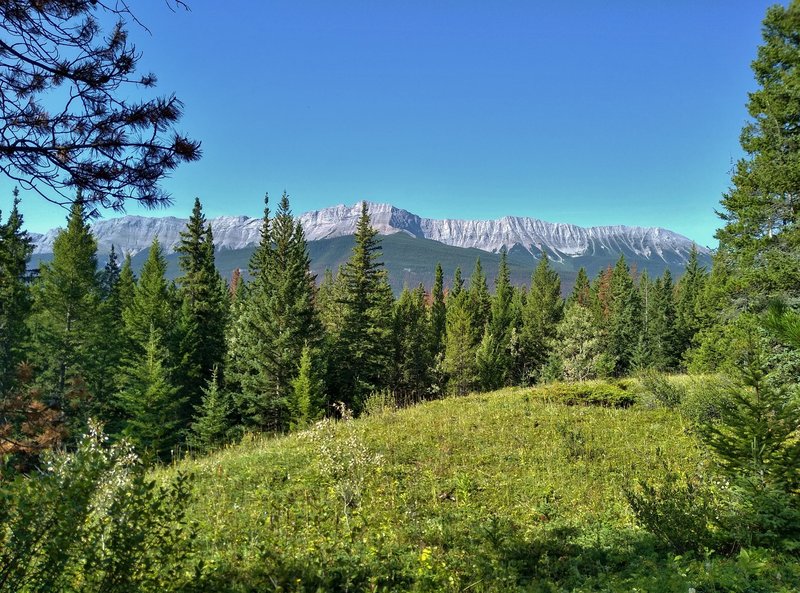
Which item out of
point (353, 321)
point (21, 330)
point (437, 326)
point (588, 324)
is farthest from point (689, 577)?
point (437, 326)

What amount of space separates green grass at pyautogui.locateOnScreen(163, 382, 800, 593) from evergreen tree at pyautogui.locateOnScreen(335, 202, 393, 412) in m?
18.4

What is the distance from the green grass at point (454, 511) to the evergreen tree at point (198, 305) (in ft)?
63.7

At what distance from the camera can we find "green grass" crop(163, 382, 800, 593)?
5.26m

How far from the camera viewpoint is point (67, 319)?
92.5 ft

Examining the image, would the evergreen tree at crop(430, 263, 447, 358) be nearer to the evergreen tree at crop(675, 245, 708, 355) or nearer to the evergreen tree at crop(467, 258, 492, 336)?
the evergreen tree at crop(467, 258, 492, 336)

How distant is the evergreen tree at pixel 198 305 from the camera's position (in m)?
29.7

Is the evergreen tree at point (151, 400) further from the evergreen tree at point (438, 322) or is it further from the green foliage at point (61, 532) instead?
the evergreen tree at point (438, 322)

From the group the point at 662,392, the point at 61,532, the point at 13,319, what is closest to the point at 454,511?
the point at 61,532

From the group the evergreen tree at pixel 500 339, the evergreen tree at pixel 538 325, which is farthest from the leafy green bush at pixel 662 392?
the evergreen tree at pixel 538 325

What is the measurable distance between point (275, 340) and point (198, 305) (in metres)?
8.43

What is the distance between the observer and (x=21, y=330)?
88.1 ft

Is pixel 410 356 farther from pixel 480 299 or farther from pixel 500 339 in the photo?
pixel 480 299

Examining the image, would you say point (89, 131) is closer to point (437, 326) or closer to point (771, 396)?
point (771, 396)

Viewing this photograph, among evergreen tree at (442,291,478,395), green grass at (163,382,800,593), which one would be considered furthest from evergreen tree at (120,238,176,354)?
evergreen tree at (442,291,478,395)
